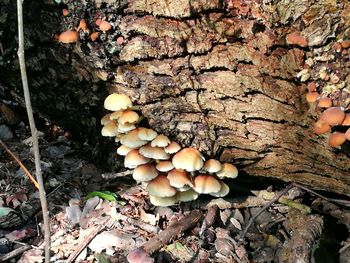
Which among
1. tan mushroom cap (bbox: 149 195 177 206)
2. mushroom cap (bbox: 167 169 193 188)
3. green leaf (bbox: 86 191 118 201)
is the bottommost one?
green leaf (bbox: 86 191 118 201)

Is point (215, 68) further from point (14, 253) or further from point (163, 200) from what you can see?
point (14, 253)

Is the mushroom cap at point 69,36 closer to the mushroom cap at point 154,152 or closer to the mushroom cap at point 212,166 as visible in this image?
the mushroom cap at point 154,152

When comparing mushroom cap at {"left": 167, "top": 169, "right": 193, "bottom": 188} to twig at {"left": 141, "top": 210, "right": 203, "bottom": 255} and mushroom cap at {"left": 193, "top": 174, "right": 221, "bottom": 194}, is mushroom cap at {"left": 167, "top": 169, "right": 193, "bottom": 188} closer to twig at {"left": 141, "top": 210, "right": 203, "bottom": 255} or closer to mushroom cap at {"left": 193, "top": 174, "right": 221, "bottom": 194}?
mushroom cap at {"left": 193, "top": 174, "right": 221, "bottom": 194}

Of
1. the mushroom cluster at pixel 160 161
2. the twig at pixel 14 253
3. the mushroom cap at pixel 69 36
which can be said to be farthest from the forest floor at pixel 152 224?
the mushroom cap at pixel 69 36

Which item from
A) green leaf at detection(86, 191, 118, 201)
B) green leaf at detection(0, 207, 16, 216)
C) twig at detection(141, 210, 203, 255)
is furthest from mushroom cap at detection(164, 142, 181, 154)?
green leaf at detection(0, 207, 16, 216)

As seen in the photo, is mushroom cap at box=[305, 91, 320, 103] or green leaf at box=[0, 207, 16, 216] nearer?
mushroom cap at box=[305, 91, 320, 103]

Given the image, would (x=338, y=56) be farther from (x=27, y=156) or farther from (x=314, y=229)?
(x=27, y=156)

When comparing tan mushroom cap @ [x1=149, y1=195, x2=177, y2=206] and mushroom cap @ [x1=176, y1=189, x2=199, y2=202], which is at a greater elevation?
mushroom cap @ [x1=176, y1=189, x2=199, y2=202]

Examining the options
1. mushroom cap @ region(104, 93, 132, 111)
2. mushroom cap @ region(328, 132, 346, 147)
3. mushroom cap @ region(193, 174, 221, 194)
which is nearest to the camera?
mushroom cap @ region(328, 132, 346, 147)
